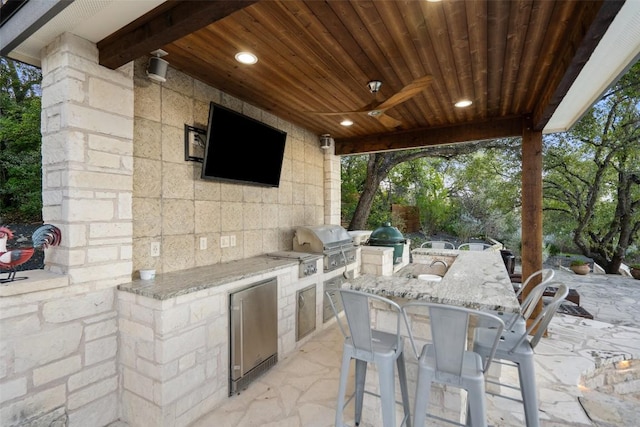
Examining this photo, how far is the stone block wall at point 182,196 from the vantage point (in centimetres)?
234

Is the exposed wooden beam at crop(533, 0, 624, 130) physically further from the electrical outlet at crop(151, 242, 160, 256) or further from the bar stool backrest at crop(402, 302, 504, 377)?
the electrical outlet at crop(151, 242, 160, 256)

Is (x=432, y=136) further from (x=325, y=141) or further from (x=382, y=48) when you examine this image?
(x=382, y=48)

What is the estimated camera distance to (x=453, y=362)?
1358 mm

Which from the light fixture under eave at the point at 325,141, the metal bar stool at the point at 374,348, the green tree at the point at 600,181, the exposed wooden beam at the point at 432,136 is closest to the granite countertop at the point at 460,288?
the metal bar stool at the point at 374,348

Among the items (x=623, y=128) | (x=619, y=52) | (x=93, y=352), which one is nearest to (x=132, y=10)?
(x=93, y=352)

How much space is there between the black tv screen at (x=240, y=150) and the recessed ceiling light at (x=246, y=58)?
1.56ft

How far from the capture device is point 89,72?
1912mm

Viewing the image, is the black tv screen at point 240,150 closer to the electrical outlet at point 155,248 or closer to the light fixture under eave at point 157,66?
the light fixture under eave at point 157,66

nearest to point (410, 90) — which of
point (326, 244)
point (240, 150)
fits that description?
point (240, 150)

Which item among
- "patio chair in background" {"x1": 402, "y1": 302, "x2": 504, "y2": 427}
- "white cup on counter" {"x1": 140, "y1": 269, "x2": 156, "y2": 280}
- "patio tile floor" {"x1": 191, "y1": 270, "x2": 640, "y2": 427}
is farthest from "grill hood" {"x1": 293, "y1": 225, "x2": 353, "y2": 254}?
"patio chair in background" {"x1": 402, "y1": 302, "x2": 504, "y2": 427}

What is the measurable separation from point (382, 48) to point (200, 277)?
2.12 meters

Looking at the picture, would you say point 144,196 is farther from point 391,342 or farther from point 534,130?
point 534,130

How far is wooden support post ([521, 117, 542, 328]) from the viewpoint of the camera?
3.46m

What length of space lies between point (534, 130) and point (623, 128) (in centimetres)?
508
